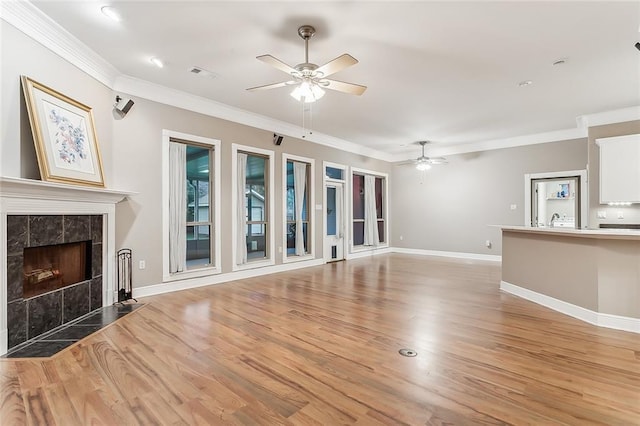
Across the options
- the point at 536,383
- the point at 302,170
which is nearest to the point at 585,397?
the point at 536,383

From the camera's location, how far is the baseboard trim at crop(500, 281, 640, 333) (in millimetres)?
3174

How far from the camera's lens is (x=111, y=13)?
2.91 m

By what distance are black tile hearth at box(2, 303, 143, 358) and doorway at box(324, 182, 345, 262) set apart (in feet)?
15.9

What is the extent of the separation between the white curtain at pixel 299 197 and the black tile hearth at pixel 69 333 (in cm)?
352

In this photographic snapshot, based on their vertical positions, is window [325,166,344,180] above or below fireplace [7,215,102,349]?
above

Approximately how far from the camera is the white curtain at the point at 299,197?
6957 mm

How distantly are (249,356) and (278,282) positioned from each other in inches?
111

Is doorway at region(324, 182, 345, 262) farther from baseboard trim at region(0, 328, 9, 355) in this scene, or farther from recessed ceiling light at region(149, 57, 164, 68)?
baseboard trim at region(0, 328, 9, 355)

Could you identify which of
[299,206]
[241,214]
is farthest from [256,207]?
[241,214]

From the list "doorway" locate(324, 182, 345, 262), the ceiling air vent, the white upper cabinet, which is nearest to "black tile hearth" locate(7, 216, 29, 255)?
the ceiling air vent

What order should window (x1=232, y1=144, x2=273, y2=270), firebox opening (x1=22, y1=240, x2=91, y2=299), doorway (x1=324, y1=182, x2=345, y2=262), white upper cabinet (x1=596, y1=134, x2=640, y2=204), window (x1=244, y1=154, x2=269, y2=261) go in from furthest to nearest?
doorway (x1=324, y1=182, x2=345, y2=262)
window (x1=244, y1=154, x2=269, y2=261)
window (x1=232, y1=144, x2=273, y2=270)
white upper cabinet (x1=596, y1=134, x2=640, y2=204)
firebox opening (x1=22, y1=240, x2=91, y2=299)

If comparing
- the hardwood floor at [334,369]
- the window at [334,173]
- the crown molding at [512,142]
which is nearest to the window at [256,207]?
the window at [334,173]

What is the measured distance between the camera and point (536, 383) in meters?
2.16

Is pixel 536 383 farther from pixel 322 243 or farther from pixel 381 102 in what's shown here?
pixel 322 243
